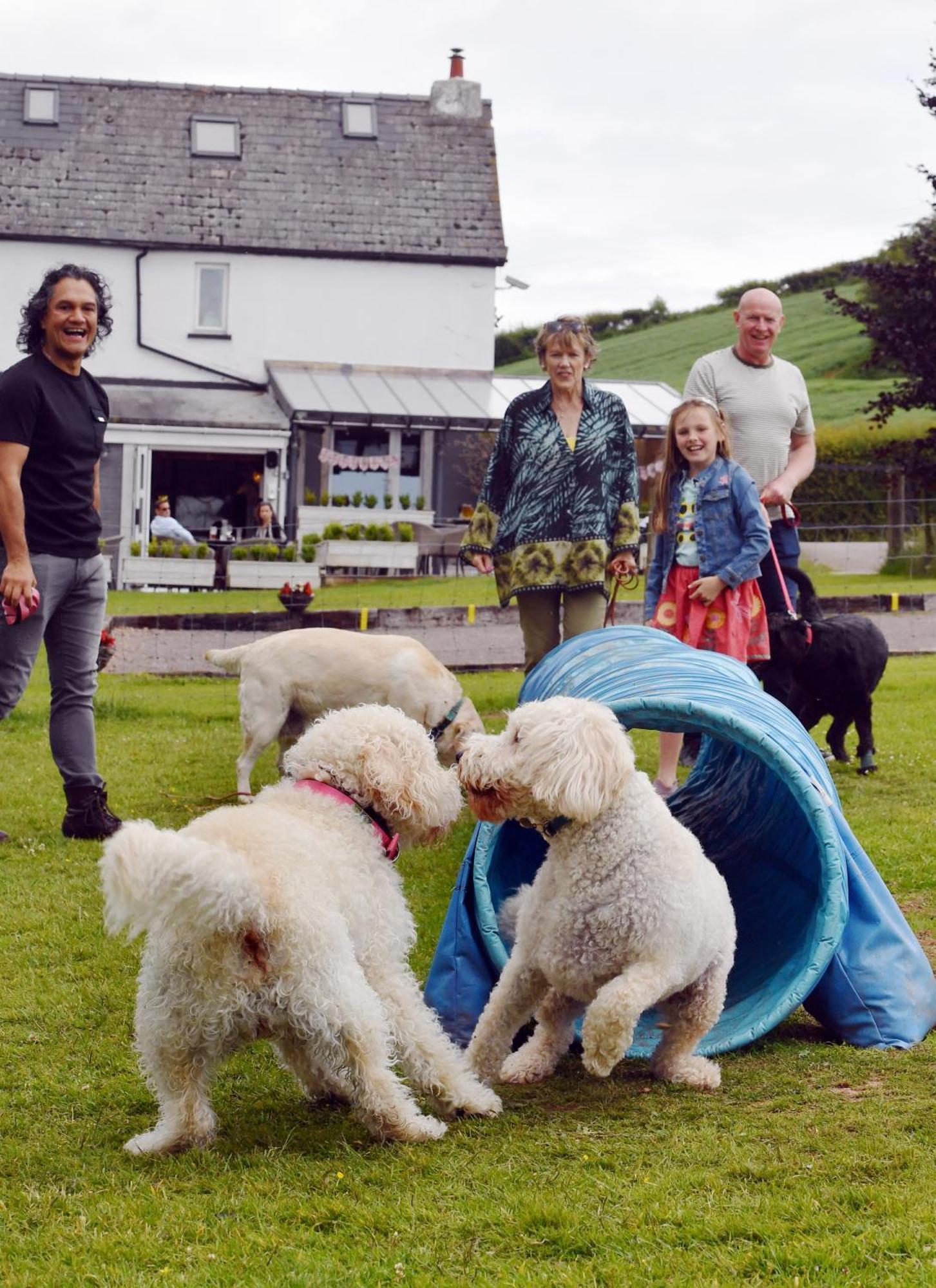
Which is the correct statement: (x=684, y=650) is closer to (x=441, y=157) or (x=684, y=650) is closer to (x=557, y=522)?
(x=557, y=522)

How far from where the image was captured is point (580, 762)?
3.80 metres

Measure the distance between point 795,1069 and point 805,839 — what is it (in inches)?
42.5

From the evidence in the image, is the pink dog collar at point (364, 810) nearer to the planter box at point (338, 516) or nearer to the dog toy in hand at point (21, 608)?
the dog toy in hand at point (21, 608)

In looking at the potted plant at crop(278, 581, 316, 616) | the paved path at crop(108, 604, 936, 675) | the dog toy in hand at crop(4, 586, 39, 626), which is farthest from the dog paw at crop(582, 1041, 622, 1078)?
the potted plant at crop(278, 581, 316, 616)

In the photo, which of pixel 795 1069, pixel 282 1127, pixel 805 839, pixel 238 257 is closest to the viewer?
pixel 282 1127

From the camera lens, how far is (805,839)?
511 centimetres

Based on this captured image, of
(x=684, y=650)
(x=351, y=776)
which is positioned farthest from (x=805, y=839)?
(x=351, y=776)

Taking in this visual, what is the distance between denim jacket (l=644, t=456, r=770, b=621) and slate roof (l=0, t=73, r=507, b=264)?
21677 millimetres

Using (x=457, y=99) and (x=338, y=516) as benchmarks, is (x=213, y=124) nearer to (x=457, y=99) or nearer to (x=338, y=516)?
(x=457, y=99)

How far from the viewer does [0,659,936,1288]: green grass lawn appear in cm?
288

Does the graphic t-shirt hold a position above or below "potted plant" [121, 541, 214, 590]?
above

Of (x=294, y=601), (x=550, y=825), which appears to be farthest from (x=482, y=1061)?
(x=294, y=601)

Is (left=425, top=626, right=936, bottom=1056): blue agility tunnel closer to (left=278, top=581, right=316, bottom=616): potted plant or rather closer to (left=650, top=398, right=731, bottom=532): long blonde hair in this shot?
(left=650, top=398, right=731, bottom=532): long blonde hair

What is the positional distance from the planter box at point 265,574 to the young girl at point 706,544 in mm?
13704
